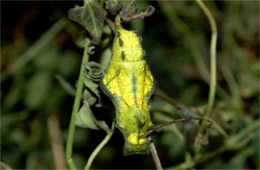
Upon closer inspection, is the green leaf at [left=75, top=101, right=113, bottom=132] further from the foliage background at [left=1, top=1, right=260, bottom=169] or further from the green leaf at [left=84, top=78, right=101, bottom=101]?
the foliage background at [left=1, top=1, right=260, bottom=169]

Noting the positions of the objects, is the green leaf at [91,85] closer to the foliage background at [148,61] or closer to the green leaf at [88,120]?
the green leaf at [88,120]

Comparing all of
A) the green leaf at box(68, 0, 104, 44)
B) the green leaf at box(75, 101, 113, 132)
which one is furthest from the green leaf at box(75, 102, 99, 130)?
the green leaf at box(68, 0, 104, 44)

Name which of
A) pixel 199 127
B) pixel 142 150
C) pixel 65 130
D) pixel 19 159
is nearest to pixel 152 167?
pixel 65 130

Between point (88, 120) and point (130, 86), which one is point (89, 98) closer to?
point (88, 120)

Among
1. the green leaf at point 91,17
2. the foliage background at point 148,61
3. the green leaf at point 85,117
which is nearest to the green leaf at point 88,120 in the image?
the green leaf at point 85,117

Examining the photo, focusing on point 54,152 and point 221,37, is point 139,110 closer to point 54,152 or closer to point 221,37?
point 54,152
